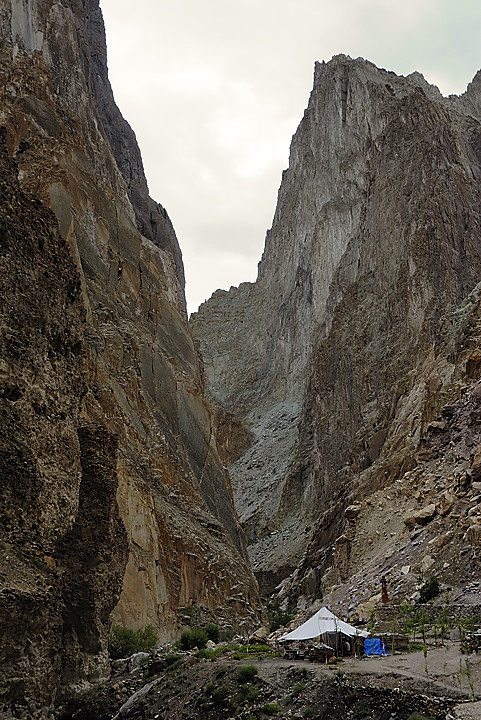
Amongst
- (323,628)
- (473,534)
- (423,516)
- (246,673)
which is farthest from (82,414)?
(423,516)

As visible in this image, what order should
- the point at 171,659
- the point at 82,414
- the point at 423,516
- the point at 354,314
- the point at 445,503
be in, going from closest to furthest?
the point at 171,659 → the point at 82,414 → the point at 445,503 → the point at 423,516 → the point at 354,314

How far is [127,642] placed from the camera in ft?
64.7

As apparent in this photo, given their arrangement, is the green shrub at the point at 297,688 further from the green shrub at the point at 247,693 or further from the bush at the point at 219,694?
the bush at the point at 219,694

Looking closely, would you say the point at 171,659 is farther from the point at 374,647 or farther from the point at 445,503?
the point at 445,503

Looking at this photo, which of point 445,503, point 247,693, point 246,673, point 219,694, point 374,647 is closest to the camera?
point 247,693

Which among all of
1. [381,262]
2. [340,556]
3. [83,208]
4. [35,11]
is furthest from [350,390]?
[35,11]

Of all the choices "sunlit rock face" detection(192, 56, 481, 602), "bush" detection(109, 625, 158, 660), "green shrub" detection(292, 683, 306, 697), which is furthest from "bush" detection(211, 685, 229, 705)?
"sunlit rock face" detection(192, 56, 481, 602)

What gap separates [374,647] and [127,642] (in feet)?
22.6

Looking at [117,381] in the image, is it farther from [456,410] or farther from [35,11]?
[35,11]

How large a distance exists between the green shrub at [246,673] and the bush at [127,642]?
186 inches

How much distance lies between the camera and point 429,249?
2194 inches

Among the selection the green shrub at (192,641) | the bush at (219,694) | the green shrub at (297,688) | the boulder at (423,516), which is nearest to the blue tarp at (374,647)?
the green shrub at (297,688)

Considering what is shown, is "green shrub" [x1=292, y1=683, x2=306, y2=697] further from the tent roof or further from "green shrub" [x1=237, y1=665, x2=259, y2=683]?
the tent roof

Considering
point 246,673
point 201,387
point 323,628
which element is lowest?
point 246,673
